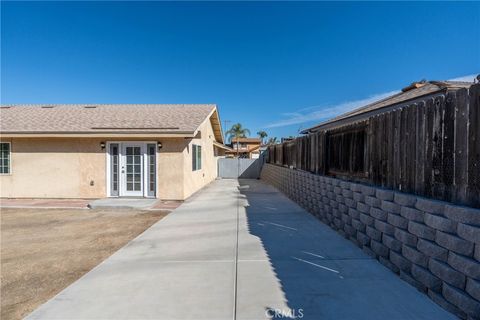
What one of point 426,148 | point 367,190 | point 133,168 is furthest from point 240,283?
point 133,168

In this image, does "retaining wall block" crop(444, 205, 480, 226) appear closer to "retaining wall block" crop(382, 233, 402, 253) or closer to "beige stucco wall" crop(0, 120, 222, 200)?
"retaining wall block" crop(382, 233, 402, 253)

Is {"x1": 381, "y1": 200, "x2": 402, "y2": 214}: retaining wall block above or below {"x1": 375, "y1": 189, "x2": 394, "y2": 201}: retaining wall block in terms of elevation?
below

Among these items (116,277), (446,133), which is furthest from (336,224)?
(116,277)

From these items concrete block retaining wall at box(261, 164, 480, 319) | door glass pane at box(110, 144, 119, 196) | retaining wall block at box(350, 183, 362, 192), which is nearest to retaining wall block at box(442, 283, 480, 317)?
concrete block retaining wall at box(261, 164, 480, 319)

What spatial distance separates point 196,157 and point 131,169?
10.3ft

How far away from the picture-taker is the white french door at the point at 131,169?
33.4 ft

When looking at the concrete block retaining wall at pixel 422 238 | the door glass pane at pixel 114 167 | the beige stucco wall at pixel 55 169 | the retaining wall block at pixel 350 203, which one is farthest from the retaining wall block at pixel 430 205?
the beige stucco wall at pixel 55 169

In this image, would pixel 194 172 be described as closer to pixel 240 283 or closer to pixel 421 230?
pixel 240 283

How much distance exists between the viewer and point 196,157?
41.0 ft

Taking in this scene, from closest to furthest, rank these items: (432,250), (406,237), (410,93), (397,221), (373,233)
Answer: (432,250), (406,237), (397,221), (373,233), (410,93)

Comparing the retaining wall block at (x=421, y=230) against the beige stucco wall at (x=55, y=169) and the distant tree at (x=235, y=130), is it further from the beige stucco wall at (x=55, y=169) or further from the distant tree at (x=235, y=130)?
the distant tree at (x=235, y=130)

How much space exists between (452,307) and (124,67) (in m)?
21.2

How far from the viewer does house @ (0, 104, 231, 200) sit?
398 inches

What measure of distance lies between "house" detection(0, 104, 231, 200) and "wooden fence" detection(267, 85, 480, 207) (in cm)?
643
